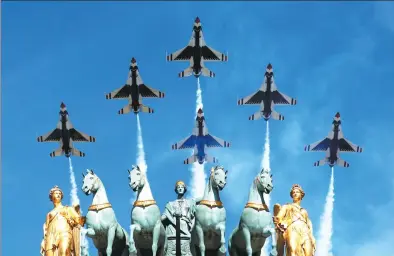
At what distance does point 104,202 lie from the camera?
35.1m

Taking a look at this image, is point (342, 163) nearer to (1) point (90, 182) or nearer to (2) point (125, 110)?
(2) point (125, 110)

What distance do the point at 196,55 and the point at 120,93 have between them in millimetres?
5502

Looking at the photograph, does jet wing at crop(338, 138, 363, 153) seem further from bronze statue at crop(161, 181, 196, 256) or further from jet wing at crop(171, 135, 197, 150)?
bronze statue at crop(161, 181, 196, 256)

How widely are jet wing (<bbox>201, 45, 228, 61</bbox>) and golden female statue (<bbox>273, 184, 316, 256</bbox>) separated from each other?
32839 mm

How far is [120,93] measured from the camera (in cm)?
6738

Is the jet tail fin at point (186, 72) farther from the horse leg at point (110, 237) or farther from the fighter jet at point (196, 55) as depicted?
the horse leg at point (110, 237)

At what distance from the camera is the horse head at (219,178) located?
112 feet

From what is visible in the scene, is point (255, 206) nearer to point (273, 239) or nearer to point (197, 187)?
point (273, 239)

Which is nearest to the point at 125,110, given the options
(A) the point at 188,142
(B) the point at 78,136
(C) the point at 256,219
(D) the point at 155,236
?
(B) the point at 78,136

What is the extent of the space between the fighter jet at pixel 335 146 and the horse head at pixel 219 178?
29365 mm

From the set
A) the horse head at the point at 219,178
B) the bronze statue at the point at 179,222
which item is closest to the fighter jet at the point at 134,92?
the bronze statue at the point at 179,222

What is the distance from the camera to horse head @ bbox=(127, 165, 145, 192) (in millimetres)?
34875

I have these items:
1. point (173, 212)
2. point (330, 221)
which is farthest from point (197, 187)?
point (173, 212)

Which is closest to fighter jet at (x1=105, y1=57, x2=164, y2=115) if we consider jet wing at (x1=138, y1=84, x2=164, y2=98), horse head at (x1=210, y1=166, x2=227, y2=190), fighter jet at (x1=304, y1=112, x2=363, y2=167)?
jet wing at (x1=138, y1=84, x2=164, y2=98)
